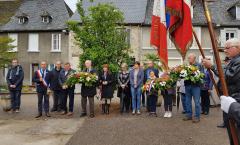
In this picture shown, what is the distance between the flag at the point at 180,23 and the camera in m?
5.77

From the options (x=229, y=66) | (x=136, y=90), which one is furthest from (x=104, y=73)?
(x=229, y=66)

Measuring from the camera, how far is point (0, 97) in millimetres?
15391

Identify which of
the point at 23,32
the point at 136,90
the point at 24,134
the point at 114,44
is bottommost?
the point at 24,134

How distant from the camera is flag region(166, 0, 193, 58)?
5766 mm

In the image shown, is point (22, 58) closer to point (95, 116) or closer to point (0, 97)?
point (0, 97)

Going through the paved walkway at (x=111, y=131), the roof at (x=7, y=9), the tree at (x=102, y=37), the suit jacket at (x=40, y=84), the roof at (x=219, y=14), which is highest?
the roof at (x=7, y=9)

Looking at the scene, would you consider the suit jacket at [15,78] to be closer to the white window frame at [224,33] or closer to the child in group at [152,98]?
the child in group at [152,98]

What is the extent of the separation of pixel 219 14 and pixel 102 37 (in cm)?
2375

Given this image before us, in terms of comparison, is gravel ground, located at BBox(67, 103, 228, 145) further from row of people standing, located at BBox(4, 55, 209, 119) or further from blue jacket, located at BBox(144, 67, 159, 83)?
blue jacket, located at BBox(144, 67, 159, 83)

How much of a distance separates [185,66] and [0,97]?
7.97 m

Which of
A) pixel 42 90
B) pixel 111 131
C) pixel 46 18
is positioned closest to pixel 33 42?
pixel 46 18

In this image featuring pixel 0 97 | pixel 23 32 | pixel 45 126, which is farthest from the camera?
pixel 23 32

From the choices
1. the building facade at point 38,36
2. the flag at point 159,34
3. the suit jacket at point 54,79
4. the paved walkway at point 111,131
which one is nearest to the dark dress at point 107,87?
the paved walkway at point 111,131

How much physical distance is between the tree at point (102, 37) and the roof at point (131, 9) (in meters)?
19.2
